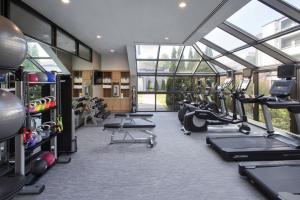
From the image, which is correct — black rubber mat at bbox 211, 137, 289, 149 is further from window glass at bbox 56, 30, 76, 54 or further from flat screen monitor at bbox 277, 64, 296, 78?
window glass at bbox 56, 30, 76, 54

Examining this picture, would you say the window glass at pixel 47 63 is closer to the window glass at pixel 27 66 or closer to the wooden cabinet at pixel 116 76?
the window glass at pixel 27 66

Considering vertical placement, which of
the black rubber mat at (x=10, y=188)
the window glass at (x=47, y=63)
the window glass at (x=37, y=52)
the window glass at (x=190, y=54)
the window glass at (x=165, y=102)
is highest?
the window glass at (x=190, y=54)

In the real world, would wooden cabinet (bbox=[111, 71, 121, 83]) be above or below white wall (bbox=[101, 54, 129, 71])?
below

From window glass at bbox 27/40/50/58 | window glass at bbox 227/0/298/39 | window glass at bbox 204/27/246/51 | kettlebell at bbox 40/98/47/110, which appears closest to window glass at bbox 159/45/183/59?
window glass at bbox 204/27/246/51

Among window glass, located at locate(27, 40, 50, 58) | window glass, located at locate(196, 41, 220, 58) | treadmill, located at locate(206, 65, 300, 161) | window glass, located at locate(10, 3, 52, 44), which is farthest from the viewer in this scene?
window glass, located at locate(196, 41, 220, 58)

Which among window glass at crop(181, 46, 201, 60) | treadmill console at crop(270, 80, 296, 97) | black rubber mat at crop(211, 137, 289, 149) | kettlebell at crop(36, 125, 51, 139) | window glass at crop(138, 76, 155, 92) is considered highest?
window glass at crop(181, 46, 201, 60)

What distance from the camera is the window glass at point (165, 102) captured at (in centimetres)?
1125

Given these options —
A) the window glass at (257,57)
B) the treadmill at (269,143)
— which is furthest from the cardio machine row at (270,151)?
the window glass at (257,57)

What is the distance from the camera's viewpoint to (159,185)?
3.10 m

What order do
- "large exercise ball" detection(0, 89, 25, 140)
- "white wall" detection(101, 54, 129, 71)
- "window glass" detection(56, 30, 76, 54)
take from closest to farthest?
"large exercise ball" detection(0, 89, 25, 140)
"window glass" detection(56, 30, 76, 54)
"white wall" detection(101, 54, 129, 71)

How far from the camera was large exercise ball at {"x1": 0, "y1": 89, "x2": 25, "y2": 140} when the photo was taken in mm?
1488

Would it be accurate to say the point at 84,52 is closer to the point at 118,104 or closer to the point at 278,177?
the point at 118,104

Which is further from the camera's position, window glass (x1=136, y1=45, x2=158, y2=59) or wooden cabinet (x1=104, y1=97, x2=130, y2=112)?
wooden cabinet (x1=104, y1=97, x2=130, y2=112)

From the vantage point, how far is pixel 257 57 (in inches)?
277
